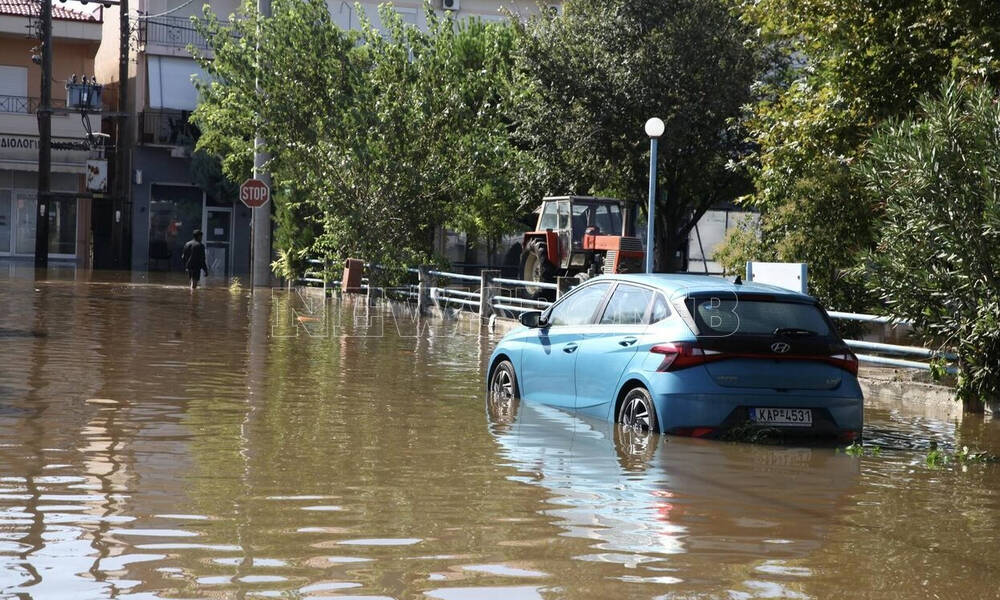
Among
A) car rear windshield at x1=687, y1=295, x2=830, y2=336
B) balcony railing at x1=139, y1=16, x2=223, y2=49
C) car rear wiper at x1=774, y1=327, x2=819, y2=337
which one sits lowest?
car rear wiper at x1=774, y1=327, x2=819, y2=337

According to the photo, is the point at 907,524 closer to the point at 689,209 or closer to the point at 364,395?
the point at 364,395

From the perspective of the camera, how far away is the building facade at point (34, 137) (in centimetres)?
5262

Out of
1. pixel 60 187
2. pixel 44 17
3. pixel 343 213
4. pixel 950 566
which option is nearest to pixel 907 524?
pixel 950 566

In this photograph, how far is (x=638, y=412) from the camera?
1091 centimetres

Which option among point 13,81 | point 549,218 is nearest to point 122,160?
point 13,81

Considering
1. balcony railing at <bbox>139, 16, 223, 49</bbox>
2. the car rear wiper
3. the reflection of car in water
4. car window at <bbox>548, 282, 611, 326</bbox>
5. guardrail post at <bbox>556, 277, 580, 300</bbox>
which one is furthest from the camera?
balcony railing at <bbox>139, 16, 223, 49</bbox>

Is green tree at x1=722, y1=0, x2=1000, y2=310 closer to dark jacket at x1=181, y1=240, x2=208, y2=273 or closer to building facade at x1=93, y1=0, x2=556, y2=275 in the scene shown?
dark jacket at x1=181, y1=240, x2=208, y2=273

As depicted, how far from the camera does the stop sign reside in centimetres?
3344

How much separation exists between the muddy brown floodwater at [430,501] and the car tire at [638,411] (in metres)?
0.16

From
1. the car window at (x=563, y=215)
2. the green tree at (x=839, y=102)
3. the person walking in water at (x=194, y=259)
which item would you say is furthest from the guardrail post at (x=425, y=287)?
the green tree at (x=839, y=102)

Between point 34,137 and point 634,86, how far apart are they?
27.5 m

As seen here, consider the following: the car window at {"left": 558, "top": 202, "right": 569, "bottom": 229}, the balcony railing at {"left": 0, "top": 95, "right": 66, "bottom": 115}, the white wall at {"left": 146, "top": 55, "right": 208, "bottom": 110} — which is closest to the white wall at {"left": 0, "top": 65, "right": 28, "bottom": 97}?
the balcony railing at {"left": 0, "top": 95, "right": 66, "bottom": 115}

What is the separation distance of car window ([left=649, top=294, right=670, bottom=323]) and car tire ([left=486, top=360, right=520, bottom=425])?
1.78m

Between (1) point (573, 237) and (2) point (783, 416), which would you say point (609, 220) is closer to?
(1) point (573, 237)
